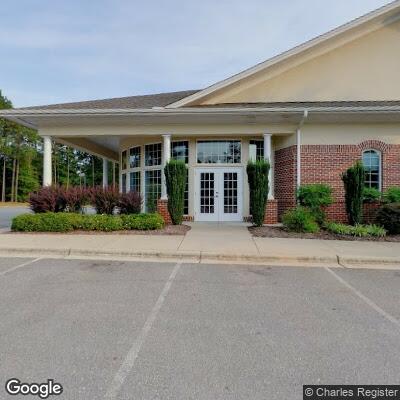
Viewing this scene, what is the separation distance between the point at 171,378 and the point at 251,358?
2.69ft

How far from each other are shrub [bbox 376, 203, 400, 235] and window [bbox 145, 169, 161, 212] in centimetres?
889

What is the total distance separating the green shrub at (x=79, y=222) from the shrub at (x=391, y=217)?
7.60 m

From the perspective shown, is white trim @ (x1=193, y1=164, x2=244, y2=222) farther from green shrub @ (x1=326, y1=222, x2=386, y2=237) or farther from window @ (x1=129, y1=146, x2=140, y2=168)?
green shrub @ (x1=326, y1=222, x2=386, y2=237)

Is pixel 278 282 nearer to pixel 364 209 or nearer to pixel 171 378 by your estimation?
pixel 171 378

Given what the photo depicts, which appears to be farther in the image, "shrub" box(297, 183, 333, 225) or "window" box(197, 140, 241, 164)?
"window" box(197, 140, 241, 164)

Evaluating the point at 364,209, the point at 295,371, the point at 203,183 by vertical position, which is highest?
the point at 203,183

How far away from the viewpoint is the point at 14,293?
5066mm

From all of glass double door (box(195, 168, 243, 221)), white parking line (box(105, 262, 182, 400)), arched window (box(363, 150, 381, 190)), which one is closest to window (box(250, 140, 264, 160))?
glass double door (box(195, 168, 243, 221))

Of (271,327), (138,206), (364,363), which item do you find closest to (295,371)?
(364,363)

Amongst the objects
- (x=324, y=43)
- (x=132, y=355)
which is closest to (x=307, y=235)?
(x=132, y=355)

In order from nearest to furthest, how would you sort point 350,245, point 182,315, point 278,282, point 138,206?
point 182,315, point 278,282, point 350,245, point 138,206

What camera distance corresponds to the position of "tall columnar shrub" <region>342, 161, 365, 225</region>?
11.2m

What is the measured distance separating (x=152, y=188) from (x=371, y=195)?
9.12 meters

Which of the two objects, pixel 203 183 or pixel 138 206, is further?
pixel 203 183
